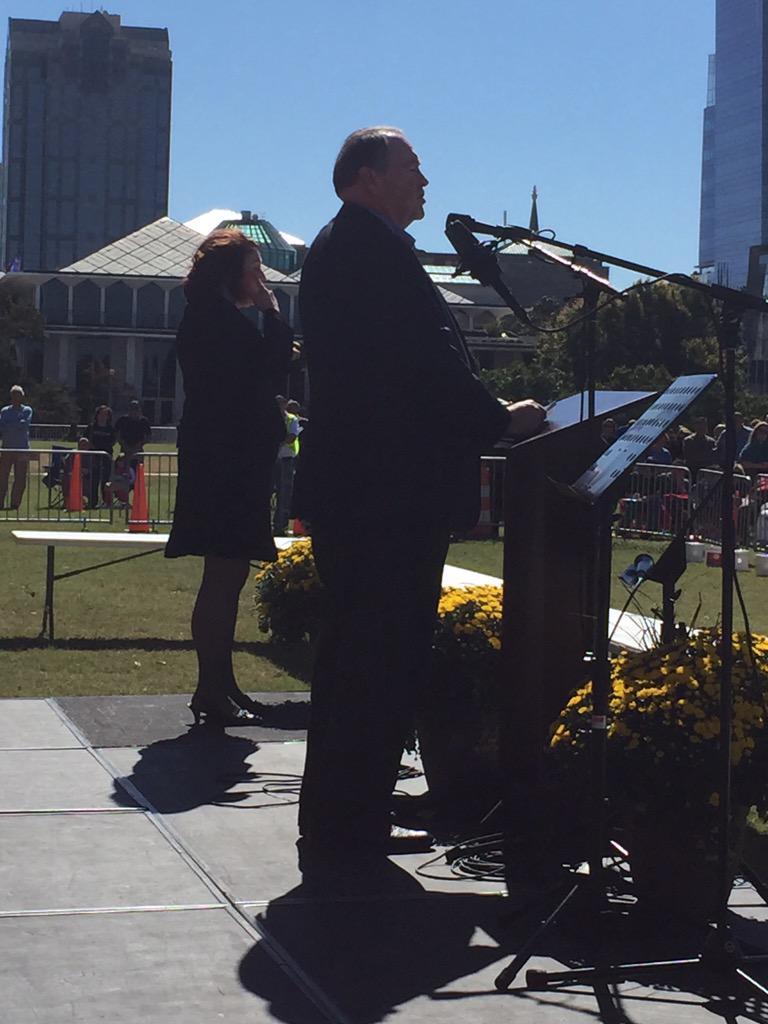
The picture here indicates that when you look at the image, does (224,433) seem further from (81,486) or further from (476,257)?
(81,486)

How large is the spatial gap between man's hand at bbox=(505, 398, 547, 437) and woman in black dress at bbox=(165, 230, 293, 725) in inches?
90.0

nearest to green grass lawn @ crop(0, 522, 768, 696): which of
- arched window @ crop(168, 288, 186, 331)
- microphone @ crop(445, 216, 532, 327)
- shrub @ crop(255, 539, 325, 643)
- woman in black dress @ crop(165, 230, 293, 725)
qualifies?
shrub @ crop(255, 539, 325, 643)

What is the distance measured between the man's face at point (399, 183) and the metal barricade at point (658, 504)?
59.2 ft

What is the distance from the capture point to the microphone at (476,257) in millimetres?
4707

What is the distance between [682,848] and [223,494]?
10.5 ft

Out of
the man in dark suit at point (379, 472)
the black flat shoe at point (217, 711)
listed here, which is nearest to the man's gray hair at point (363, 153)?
the man in dark suit at point (379, 472)

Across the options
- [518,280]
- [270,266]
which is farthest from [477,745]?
[518,280]

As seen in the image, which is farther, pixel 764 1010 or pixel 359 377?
pixel 359 377

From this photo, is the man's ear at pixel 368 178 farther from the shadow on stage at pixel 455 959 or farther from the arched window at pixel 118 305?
the arched window at pixel 118 305

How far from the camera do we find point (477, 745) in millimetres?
5883

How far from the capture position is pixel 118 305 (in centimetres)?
11688

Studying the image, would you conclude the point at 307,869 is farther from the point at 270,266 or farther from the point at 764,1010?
the point at 270,266

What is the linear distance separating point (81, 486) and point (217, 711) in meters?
19.7

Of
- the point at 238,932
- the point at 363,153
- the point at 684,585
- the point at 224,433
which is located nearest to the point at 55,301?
the point at 684,585
